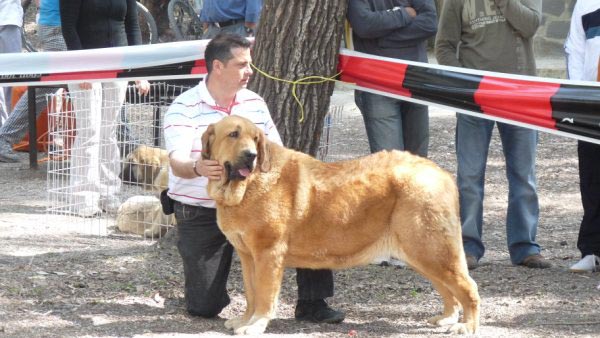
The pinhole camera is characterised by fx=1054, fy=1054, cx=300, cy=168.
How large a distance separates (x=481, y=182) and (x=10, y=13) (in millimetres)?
5910

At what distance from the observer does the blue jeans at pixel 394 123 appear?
23.2ft

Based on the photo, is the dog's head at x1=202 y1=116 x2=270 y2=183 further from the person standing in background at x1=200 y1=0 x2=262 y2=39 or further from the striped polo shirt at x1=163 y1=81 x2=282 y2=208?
the person standing in background at x1=200 y1=0 x2=262 y2=39

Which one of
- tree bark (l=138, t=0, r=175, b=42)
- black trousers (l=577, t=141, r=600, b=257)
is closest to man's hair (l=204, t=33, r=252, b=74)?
black trousers (l=577, t=141, r=600, b=257)

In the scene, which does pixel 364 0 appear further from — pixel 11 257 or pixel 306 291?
pixel 11 257

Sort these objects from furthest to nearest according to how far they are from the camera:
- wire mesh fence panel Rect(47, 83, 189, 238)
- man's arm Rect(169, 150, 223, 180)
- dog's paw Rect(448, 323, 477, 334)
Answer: wire mesh fence panel Rect(47, 83, 189, 238)
dog's paw Rect(448, 323, 477, 334)
man's arm Rect(169, 150, 223, 180)

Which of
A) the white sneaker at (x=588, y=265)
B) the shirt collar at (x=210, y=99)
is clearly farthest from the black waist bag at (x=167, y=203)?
the white sneaker at (x=588, y=265)

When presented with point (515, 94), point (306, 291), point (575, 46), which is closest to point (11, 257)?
point (306, 291)

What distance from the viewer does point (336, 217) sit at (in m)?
5.48

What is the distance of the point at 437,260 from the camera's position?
541cm

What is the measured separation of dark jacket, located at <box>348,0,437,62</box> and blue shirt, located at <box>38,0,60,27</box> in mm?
3711

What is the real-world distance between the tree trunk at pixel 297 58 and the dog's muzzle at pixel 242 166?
1525 mm

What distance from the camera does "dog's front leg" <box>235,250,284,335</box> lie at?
5422 millimetres

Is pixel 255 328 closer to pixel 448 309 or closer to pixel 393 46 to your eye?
pixel 448 309

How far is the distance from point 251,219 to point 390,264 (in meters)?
2.02
